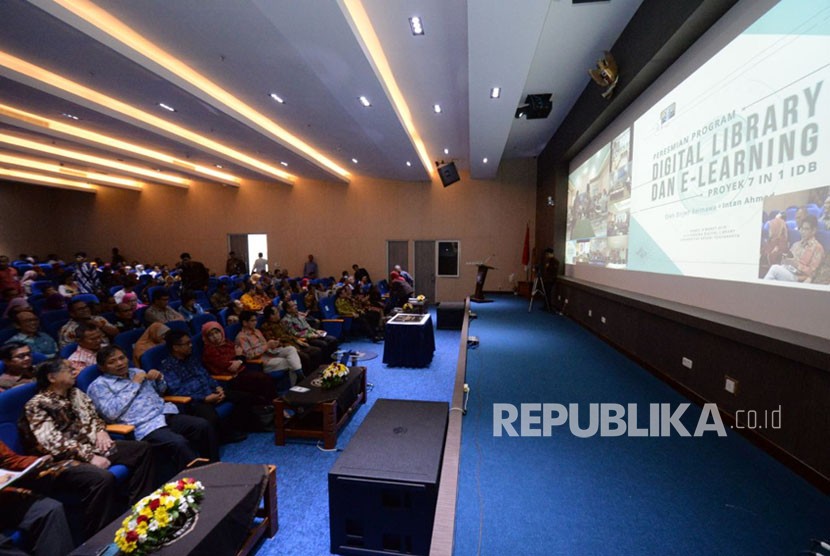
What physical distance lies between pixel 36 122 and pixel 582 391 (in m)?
9.75

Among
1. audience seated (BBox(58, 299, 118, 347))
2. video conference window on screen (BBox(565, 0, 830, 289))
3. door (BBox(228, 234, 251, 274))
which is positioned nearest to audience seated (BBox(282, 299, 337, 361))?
audience seated (BBox(58, 299, 118, 347))

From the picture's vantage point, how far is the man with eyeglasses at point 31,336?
3.46 meters

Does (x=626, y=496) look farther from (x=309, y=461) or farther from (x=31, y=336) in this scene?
(x=31, y=336)

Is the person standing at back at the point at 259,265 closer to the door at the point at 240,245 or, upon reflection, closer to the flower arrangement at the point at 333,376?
the door at the point at 240,245

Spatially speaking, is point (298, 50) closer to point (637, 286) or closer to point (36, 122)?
point (637, 286)

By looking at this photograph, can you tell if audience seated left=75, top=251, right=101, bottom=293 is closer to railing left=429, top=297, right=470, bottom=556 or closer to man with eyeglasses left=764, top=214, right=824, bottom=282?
railing left=429, top=297, right=470, bottom=556

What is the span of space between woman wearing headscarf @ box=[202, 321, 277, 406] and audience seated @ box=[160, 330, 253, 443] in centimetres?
24

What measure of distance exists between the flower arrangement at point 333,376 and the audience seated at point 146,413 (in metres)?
1.01

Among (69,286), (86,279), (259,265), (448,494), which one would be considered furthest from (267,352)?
(259,265)

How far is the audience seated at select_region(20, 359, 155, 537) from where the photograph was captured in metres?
2.05

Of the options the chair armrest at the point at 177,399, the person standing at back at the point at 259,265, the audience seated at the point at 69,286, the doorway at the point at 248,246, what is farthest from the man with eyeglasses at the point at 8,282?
the doorway at the point at 248,246

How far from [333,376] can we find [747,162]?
3961 mm

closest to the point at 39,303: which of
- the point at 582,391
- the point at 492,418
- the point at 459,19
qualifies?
the point at 492,418

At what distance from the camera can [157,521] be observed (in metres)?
1.54
